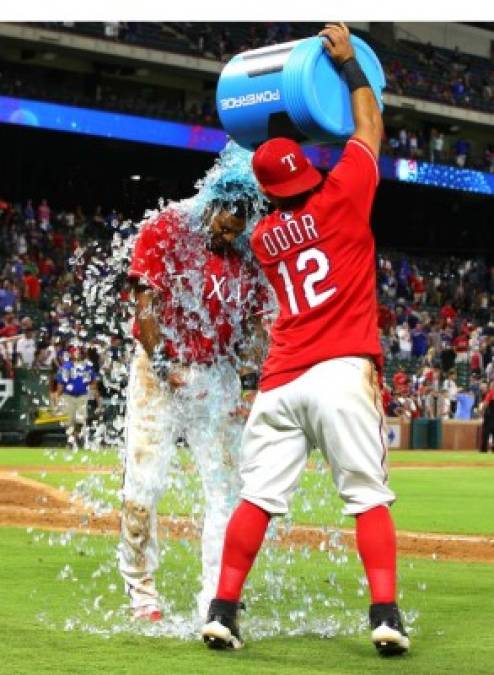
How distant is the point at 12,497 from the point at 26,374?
38.8ft

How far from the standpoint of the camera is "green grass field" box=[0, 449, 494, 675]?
5266 mm

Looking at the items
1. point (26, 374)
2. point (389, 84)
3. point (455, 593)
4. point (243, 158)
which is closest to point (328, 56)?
point (243, 158)

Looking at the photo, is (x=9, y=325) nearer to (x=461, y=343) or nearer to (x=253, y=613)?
(x=461, y=343)

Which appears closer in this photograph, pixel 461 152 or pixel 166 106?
pixel 166 106

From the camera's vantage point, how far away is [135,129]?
3903 cm

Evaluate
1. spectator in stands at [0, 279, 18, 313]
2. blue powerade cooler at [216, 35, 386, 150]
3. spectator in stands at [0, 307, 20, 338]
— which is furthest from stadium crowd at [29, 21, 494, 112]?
blue powerade cooler at [216, 35, 386, 150]

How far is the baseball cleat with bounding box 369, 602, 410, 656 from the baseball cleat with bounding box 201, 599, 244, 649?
0.55m

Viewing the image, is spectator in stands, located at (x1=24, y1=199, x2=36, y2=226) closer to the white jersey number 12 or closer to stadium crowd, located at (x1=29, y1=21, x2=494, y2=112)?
stadium crowd, located at (x1=29, y1=21, x2=494, y2=112)

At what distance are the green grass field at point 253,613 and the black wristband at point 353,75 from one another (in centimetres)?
229

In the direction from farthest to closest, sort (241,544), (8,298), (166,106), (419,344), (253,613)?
(166,106), (419,344), (8,298), (253,613), (241,544)

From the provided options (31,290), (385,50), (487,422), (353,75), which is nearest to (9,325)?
(31,290)

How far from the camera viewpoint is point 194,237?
21.5ft

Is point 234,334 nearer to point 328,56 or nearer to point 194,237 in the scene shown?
point 194,237

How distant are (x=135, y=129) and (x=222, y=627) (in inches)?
1350
